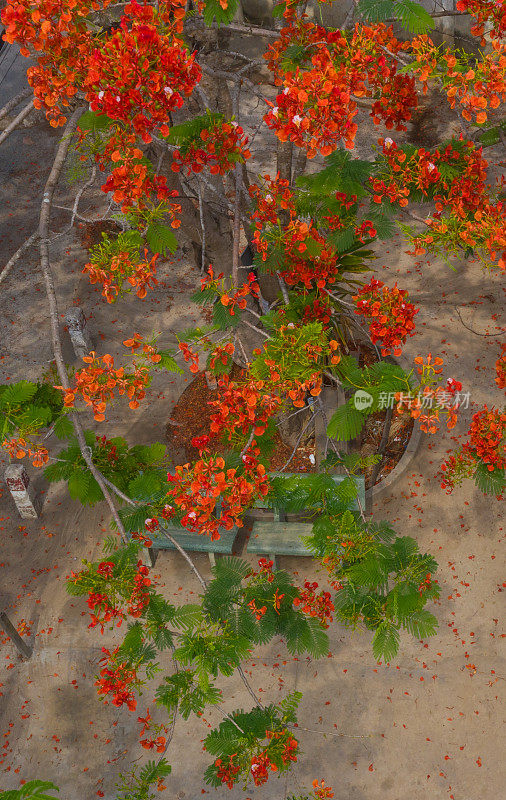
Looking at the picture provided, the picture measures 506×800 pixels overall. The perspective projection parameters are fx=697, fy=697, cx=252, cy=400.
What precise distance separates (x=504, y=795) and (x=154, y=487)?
3280 millimetres

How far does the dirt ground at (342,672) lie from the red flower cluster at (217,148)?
10.1 feet

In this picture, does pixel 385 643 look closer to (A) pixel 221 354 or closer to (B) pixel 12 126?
(A) pixel 221 354

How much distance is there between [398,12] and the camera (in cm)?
385

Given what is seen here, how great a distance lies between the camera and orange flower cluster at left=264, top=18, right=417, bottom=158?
3.10 meters

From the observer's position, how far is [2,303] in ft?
30.9

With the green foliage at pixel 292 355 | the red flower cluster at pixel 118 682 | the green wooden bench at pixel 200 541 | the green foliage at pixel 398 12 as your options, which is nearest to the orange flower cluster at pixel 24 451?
the red flower cluster at pixel 118 682

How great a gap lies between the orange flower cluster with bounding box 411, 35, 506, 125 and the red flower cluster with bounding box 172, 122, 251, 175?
1023mm

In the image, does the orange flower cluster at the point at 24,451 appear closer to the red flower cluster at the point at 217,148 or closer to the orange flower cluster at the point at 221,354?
the orange flower cluster at the point at 221,354

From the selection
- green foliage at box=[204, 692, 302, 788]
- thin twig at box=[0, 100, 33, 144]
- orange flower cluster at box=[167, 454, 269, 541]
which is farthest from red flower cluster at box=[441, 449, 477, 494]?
thin twig at box=[0, 100, 33, 144]

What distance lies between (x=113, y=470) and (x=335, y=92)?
256cm

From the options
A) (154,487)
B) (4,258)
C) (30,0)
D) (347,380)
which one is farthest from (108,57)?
(4,258)

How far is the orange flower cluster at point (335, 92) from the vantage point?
310 cm

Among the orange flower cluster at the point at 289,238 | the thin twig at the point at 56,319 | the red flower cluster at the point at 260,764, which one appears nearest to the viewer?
the red flower cluster at the point at 260,764

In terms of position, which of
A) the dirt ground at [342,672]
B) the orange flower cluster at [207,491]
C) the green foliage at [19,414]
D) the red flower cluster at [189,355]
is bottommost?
the dirt ground at [342,672]
